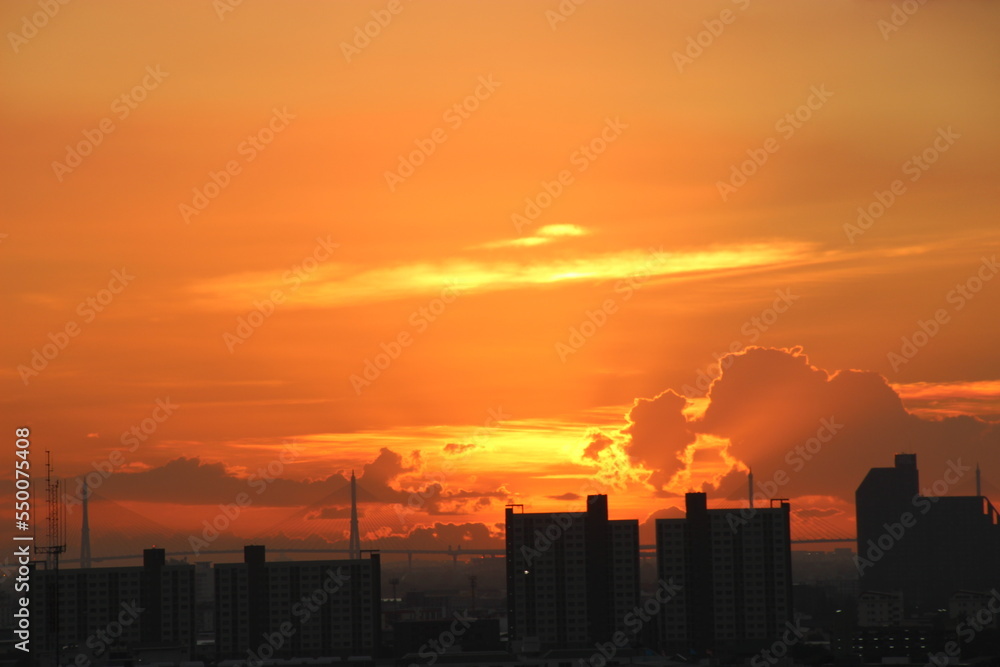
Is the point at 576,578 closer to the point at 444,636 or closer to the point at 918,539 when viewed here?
the point at 444,636

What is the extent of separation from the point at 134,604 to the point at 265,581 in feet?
23.3

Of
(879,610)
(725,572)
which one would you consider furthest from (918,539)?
(725,572)

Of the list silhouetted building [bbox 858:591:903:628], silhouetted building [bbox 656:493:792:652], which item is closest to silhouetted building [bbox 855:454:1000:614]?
silhouetted building [bbox 858:591:903:628]

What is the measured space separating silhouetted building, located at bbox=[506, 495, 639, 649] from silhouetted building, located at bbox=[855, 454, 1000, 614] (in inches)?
3016

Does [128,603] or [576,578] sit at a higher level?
[576,578]

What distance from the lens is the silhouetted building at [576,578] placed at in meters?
68.2

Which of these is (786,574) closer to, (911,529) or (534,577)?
(534,577)

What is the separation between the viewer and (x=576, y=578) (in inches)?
2721

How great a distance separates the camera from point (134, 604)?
71.2 metres

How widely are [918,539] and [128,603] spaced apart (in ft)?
340

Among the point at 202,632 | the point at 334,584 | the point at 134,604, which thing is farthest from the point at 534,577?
the point at 202,632

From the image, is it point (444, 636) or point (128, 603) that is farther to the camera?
point (128, 603)

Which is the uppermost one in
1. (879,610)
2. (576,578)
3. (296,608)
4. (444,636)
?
(576,578)

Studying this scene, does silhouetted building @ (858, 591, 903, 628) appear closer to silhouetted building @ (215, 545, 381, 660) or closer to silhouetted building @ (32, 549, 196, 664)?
silhouetted building @ (215, 545, 381, 660)
